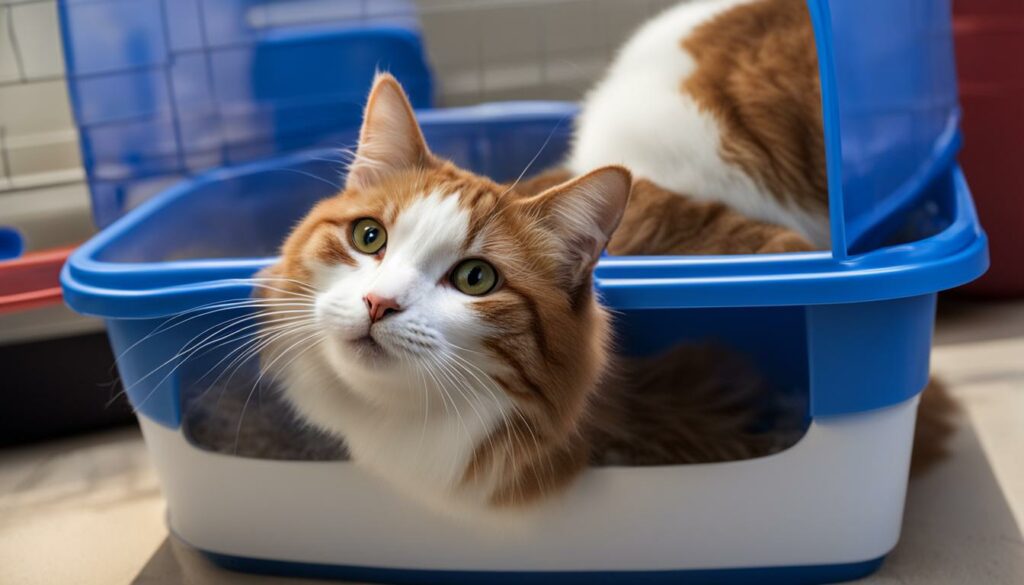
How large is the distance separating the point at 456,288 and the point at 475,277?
27 millimetres

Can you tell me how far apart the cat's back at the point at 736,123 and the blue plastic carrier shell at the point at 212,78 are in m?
0.60

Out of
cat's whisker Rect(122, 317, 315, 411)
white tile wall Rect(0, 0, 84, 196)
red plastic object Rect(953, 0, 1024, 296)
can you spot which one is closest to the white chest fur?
cat's whisker Rect(122, 317, 315, 411)

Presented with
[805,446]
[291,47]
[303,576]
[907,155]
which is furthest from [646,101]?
[303,576]

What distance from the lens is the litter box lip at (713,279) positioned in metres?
1.09

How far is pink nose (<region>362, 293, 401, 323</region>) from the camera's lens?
98 cm

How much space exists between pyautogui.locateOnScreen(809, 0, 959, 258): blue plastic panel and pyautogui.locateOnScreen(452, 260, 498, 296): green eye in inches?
15.6

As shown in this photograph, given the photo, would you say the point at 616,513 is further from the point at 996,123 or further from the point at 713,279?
the point at 996,123

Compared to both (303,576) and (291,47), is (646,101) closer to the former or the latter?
(291,47)

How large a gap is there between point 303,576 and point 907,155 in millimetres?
1034

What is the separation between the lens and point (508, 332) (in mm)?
1042

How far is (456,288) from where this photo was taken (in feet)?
3.48

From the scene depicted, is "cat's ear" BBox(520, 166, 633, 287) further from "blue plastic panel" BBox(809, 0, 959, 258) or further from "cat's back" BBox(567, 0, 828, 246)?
"cat's back" BBox(567, 0, 828, 246)

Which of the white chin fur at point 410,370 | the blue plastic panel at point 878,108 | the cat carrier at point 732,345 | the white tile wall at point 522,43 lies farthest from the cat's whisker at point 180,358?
the white tile wall at point 522,43

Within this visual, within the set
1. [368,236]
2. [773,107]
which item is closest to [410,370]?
[368,236]
